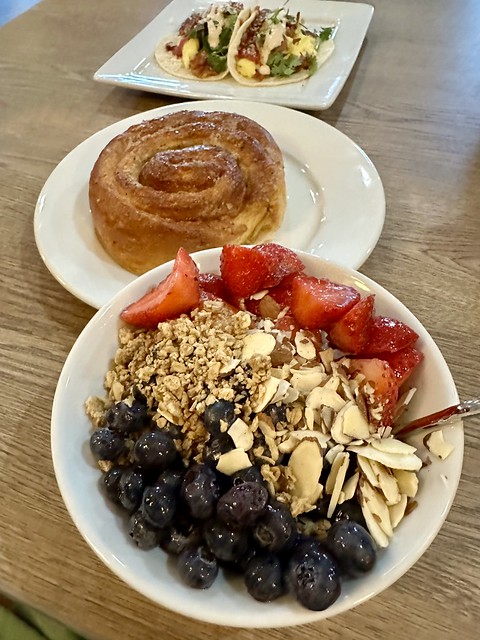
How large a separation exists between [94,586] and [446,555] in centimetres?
48

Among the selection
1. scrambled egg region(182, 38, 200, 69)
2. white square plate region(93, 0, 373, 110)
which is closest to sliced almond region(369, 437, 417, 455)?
white square plate region(93, 0, 373, 110)

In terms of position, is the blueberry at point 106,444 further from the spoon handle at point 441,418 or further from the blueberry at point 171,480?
the spoon handle at point 441,418

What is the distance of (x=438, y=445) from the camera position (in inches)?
27.8

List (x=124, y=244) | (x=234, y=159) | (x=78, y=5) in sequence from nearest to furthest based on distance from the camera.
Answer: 1. (x=124, y=244)
2. (x=234, y=159)
3. (x=78, y=5)

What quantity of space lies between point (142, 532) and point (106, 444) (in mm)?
119

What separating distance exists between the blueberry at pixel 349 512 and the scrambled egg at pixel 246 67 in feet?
4.29

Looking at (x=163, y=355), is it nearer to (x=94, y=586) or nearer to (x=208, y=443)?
(x=208, y=443)

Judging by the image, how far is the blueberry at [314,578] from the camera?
597 millimetres

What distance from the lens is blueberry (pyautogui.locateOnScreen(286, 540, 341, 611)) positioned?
0.60 meters

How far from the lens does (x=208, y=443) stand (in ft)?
2.32

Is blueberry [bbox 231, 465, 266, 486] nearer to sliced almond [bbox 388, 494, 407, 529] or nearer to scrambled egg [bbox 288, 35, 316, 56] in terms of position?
sliced almond [bbox 388, 494, 407, 529]

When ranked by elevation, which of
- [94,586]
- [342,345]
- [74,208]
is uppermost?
[342,345]

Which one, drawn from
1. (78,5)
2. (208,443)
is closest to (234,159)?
(208,443)

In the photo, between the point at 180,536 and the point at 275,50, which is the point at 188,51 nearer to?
the point at 275,50
